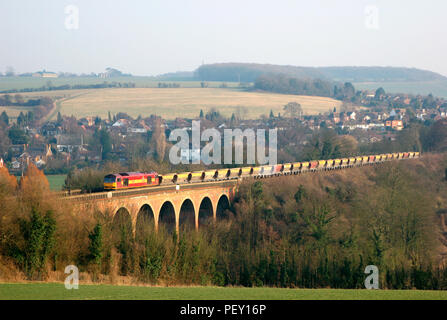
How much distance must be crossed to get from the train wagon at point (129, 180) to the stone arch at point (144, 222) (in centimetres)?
244

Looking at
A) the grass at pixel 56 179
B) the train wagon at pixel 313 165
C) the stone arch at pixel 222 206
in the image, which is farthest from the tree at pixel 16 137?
the stone arch at pixel 222 206

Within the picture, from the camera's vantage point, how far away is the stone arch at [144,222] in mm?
38875

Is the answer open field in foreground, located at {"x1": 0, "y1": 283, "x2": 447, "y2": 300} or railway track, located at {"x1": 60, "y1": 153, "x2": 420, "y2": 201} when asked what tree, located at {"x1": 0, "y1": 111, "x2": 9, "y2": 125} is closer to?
railway track, located at {"x1": 60, "y1": 153, "x2": 420, "y2": 201}

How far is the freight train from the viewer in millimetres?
51531

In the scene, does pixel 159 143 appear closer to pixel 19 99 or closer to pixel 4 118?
pixel 4 118

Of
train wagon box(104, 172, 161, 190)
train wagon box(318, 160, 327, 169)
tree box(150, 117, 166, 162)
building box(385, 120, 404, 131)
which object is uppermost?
train wagon box(104, 172, 161, 190)

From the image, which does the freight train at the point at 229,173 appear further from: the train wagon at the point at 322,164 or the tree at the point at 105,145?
the tree at the point at 105,145

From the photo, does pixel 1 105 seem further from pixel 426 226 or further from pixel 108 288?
pixel 108 288

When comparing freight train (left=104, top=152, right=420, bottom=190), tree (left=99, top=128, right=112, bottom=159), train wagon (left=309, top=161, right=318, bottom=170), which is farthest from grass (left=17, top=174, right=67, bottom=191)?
train wagon (left=309, top=161, right=318, bottom=170)

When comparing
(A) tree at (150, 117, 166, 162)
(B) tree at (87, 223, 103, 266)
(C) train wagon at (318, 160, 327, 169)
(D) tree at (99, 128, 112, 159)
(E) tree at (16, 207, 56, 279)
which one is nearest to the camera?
(E) tree at (16, 207, 56, 279)

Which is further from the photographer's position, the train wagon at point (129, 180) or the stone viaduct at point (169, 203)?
the train wagon at point (129, 180)

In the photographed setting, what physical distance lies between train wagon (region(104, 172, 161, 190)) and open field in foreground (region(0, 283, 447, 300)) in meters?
25.9

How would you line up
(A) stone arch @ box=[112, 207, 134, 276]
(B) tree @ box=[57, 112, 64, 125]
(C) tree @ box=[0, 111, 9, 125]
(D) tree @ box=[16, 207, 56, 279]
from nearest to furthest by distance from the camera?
(D) tree @ box=[16, 207, 56, 279]
(A) stone arch @ box=[112, 207, 134, 276]
(C) tree @ box=[0, 111, 9, 125]
(B) tree @ box=[57, 112, 64, 125]
